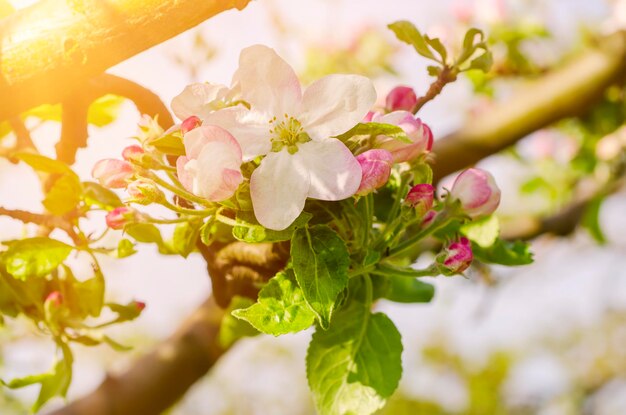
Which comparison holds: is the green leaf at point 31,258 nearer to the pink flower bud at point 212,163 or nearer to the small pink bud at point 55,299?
the small pink bud at point 55,299

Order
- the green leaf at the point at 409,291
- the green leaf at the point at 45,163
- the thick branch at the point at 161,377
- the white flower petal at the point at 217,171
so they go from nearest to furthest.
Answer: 1. the white flower petal at the point at 217,171
2. the green leaf at the point at 45,163
3. the green leaf at the point at 409,291
4. the thick branch at the point at 161,377

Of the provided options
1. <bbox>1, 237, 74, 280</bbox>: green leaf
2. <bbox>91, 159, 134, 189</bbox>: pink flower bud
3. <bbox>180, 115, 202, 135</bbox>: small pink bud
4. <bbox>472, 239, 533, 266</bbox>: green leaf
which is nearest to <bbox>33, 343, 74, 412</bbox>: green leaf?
<bbox>1, 237, 74, 280</bbox>: green leaf

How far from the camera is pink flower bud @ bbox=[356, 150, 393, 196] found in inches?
21.3

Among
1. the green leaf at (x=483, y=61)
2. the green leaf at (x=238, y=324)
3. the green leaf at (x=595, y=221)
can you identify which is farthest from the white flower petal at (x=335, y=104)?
the green leaf at (x=595, y=221)

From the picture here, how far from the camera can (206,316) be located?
4.94 feet

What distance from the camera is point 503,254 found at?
2.62 ft

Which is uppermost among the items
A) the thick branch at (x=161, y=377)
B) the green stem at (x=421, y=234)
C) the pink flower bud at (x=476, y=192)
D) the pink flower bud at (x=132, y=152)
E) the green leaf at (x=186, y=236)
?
the pink flower bud at (x=132, y=152)

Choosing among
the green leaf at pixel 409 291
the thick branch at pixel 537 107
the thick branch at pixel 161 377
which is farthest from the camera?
the thick branch at pixel 537 107

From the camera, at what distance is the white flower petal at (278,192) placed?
1.70 feet

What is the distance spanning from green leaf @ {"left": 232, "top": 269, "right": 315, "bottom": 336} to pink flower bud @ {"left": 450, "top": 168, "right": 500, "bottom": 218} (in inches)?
7.6

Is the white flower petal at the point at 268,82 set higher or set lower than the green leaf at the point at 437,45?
higher

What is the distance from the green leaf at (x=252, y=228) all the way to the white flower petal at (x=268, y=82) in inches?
3.4

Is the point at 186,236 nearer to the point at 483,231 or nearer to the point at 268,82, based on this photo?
the point at 268,82

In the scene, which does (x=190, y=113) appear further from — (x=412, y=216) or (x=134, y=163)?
(x=412, y=216)
